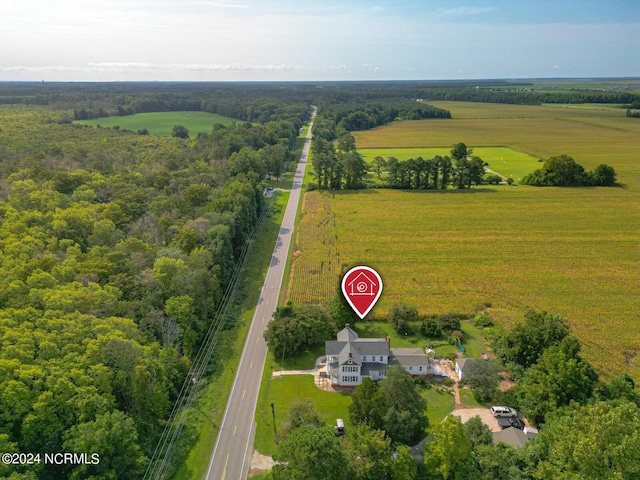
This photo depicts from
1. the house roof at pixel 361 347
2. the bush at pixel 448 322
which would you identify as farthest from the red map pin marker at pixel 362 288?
the bush at pixel 448 322

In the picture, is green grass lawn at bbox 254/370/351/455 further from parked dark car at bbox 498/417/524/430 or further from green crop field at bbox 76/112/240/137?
green crop field at bbox 76/112/240/137

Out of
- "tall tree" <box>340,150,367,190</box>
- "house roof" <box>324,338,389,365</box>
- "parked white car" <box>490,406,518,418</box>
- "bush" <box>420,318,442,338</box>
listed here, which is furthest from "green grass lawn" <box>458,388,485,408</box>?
"tall tree" <box>340,150,367,190</box>

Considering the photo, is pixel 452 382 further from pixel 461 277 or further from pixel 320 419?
pixel 461 277

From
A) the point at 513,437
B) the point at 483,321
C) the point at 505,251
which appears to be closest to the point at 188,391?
the point at 513,437

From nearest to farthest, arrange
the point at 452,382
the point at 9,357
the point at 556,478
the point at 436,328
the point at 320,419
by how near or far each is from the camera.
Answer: the point at 556,478
the point at 9,357
the point at 320,419
the point at 452,382
the point at 436,328

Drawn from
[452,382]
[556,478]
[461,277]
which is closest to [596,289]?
[461,277]

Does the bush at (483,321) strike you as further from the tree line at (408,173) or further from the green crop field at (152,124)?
the green crop field at (152,124)
